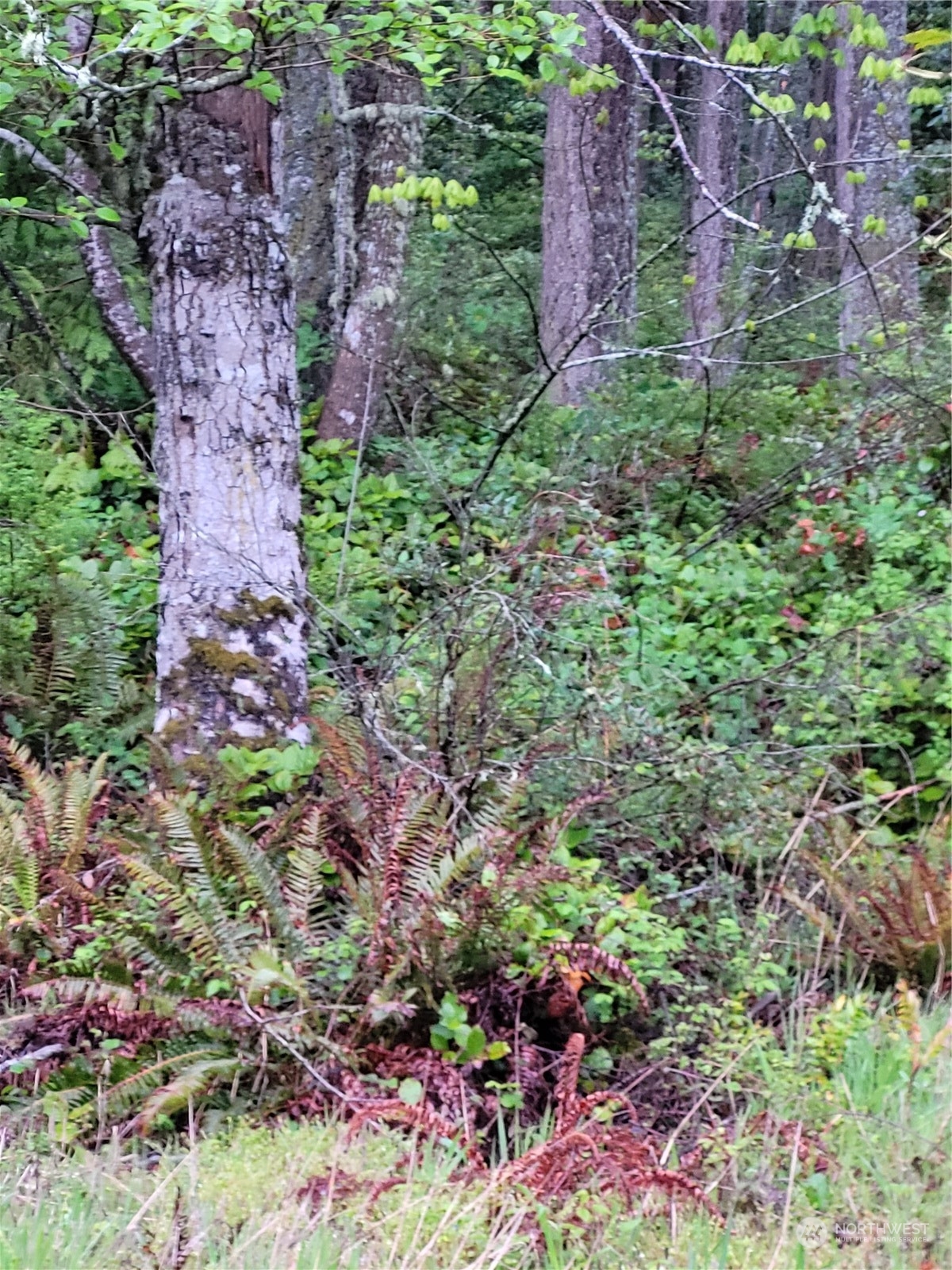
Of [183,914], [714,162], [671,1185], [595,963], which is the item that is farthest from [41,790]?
[714,162]

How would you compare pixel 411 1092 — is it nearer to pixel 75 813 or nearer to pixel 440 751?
pixel 440 751

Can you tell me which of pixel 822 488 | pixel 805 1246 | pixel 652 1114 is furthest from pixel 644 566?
pixel 805 1246

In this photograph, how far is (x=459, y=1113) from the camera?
10.5ft

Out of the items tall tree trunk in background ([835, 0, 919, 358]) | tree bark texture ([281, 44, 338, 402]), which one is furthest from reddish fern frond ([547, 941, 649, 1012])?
tall tree trunk in background ([835, 0, 919, 358])

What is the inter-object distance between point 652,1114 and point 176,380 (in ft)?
11.2

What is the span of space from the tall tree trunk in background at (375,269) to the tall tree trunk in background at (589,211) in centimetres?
124

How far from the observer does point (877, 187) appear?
33.2 feet

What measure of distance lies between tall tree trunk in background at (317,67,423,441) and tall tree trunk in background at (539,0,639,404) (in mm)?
1240

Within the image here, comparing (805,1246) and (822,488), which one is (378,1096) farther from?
(822,488)

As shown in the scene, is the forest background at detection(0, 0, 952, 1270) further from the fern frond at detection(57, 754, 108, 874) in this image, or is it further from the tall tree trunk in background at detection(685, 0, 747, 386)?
the tall tree trunk in background at detection(685, 0, 747, 386)
